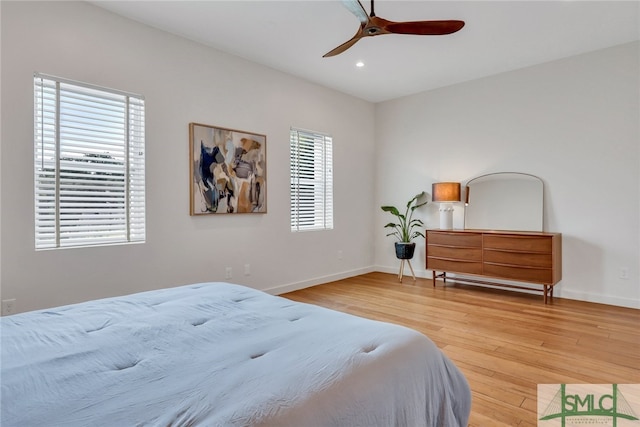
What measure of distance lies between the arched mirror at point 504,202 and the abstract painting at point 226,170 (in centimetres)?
280

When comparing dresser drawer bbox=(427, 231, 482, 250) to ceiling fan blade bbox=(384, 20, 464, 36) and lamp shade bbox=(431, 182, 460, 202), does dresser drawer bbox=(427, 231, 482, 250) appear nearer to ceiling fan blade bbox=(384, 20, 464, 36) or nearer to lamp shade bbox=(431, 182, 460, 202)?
lamp shade bbox=(431, 182, 460, 202)

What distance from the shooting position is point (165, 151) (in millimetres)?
3338

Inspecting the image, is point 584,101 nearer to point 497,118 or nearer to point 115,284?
point 497,118

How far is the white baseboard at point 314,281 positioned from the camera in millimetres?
4332

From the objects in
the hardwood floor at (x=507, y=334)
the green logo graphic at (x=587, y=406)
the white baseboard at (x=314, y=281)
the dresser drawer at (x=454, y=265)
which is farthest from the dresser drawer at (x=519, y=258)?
the white baseboard at (x=314, y=281)

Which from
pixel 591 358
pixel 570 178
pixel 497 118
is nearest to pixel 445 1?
pixel 497 118

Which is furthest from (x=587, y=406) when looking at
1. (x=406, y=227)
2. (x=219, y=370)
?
(x=406, y=227)

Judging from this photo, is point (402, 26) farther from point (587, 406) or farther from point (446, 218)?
point (446, 218)

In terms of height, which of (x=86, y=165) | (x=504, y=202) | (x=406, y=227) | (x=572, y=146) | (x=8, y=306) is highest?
(x=572, y=146)

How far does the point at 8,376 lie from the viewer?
1002 millimetres

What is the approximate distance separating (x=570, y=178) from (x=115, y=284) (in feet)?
16.0

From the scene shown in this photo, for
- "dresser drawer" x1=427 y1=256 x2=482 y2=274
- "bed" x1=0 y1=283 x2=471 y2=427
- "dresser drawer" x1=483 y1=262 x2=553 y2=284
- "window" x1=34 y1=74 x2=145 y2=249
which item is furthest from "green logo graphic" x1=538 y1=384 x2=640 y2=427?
"window" x1=34 y1=74 x2=145 y2=249

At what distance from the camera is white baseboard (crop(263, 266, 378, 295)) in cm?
433

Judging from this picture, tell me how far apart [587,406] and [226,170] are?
3451 mm
